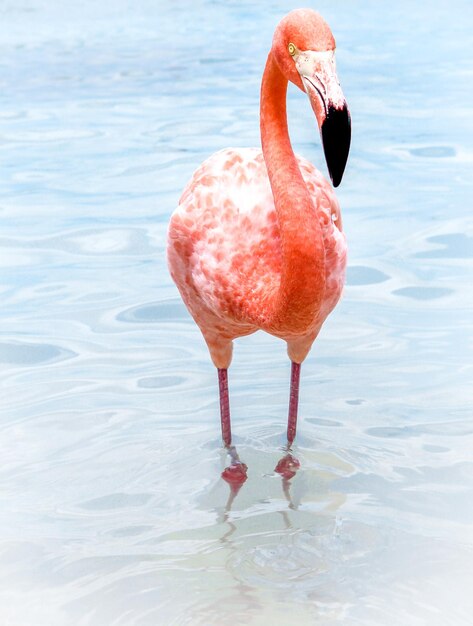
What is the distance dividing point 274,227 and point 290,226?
398 mm

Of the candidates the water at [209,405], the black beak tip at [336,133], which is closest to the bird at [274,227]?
the black beak tip at [336,133]

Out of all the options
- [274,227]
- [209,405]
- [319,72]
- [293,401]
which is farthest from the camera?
[209,405]

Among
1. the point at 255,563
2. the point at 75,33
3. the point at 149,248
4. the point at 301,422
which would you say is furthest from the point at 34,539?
the point at 75,33

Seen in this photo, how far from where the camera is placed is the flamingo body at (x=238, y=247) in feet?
13.6

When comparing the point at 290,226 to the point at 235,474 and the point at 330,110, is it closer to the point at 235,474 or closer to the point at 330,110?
the point at 330,110

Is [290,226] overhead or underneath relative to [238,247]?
overhead

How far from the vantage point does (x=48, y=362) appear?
5.77 meters

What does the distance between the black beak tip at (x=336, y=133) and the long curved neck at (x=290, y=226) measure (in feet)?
1.45

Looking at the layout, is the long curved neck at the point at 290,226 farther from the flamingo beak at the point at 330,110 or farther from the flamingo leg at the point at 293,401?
the flamingo leg at the point at 293,401

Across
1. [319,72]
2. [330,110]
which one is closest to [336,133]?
[330,110]

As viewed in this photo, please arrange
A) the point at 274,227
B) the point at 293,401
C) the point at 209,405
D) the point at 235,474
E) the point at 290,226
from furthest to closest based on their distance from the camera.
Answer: the point at 209,405 < the point at 293,401 < the point at 235,474 < the point at 274,227 < the point at 290,226

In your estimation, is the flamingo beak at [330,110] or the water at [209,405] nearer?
the flamingo beak at [330,110]

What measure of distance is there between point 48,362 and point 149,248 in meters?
1.75

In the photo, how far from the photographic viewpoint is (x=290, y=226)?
3809 mm
